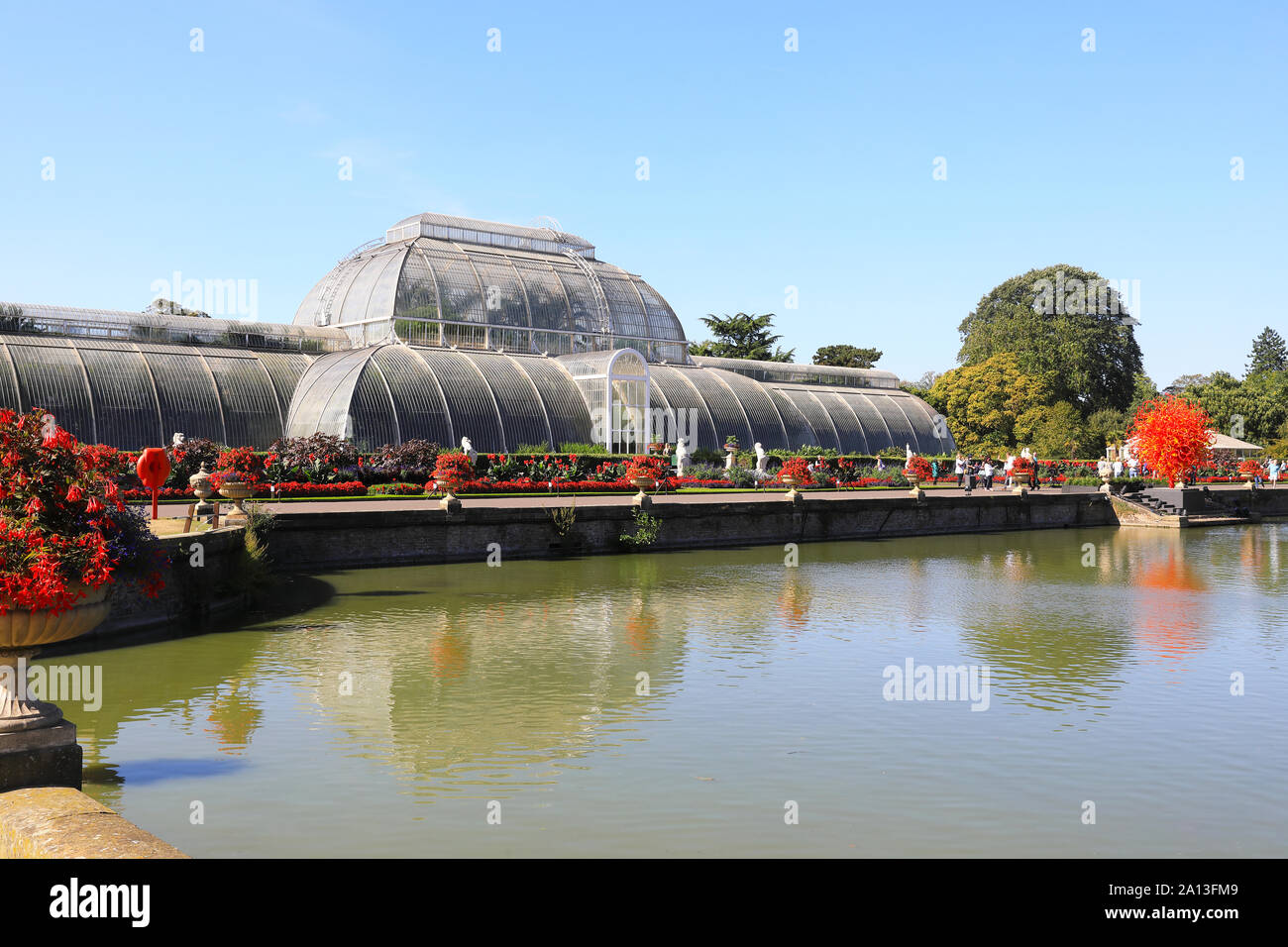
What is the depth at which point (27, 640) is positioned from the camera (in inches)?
333

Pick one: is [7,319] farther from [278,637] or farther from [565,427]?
[278,637]

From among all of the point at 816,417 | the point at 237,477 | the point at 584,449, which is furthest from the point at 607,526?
the point at 816,417

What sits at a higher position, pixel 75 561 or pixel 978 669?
pixel 75 561

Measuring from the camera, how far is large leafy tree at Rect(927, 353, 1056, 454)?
8512cm

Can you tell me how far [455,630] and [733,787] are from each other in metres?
10.1

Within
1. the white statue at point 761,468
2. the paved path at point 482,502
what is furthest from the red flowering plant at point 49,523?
the white statue at point 761,468

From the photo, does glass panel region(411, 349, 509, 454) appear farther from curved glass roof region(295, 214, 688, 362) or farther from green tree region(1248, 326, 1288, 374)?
green tree region(1248, 326, 1288, 374)

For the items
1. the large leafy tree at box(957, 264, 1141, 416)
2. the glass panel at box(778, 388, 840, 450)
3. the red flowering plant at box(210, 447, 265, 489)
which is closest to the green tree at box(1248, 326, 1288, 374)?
the large leafy tree at box(957, 264, 1141, 416)

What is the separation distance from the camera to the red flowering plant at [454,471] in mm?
35500

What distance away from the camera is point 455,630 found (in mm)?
19453

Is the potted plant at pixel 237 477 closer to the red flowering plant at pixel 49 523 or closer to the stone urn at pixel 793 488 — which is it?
the red flowering plant at pixel 49 523

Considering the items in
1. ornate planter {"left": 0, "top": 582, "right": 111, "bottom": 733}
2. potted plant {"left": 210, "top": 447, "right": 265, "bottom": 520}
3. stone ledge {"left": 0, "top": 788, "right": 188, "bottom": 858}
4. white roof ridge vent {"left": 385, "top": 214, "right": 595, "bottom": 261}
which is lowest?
stone ledge {"left": 0, "top": 788, "right": 188, "bottom": 858}

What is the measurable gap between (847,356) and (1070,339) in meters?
21.1
